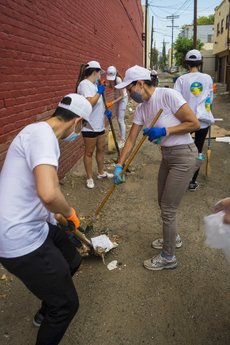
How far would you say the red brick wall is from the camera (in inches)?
143

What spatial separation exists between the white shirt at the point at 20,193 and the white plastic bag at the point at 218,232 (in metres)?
1.15

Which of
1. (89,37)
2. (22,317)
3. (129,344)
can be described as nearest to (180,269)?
(129,344)

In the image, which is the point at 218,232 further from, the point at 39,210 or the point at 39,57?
the point at 39,57

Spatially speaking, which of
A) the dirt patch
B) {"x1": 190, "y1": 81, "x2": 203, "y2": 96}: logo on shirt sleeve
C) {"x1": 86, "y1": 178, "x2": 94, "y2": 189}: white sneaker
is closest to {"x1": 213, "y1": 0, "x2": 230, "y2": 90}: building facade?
{"x1": 190, "y1": 81, "x2": 203, "y2": 96}: logo on shirt sleeve

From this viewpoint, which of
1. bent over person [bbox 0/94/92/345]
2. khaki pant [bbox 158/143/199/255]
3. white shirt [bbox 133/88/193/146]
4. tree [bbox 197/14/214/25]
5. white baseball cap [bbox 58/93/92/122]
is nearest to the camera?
bent over person [bbox 0/94/92/345]

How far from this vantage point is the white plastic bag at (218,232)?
2.16 metres

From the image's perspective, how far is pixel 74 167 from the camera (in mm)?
6602

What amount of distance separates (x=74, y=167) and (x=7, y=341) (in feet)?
13.9

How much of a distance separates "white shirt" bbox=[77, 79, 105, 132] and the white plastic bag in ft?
11.0

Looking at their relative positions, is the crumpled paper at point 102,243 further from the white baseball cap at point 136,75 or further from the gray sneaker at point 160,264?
the white baseball cap at point 136,75

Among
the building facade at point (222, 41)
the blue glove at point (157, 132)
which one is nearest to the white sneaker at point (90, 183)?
the blue glove at point (157, 132)

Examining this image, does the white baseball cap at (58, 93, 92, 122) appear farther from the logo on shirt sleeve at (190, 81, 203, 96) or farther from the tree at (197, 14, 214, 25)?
the tree at (197, 14, 214, 25)

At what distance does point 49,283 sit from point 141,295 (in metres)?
1.39

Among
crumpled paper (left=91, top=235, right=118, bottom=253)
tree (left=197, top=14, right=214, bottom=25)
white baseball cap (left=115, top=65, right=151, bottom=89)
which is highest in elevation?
tree (left=197, top=14, right=214, bottom=25)
